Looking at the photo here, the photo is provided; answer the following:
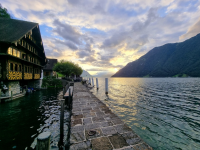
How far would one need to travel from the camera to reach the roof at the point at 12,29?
14.5 metres

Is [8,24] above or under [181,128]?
above

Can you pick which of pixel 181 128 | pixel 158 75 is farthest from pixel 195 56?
pixel 181 128

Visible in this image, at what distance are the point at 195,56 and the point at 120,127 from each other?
207m

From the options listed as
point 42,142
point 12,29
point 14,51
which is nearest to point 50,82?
point 14,51

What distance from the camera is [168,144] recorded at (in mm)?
5398

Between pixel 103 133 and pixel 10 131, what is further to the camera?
pixel 10 131

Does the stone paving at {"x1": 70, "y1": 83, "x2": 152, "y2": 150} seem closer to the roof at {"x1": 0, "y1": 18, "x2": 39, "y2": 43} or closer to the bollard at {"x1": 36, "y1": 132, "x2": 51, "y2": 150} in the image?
the bollard at {"x1": 36, "y1": 132, "x2": 51, "y2": 150}

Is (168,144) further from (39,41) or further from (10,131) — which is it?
(39,41)

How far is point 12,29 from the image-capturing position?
17.4m

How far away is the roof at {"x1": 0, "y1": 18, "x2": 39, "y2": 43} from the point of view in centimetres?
1449

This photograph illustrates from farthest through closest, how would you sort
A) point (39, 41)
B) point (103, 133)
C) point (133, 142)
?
point (39, 41) < point (103, 133) < point (133, 142)

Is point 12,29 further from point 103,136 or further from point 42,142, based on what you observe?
point 103,136

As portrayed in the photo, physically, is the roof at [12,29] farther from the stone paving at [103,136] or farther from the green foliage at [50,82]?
the stone paving at [103,136]

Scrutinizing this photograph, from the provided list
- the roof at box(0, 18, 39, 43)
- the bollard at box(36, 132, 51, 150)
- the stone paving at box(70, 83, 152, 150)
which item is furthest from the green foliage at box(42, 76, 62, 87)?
the bollard at box(36, 132, 51, 150)
